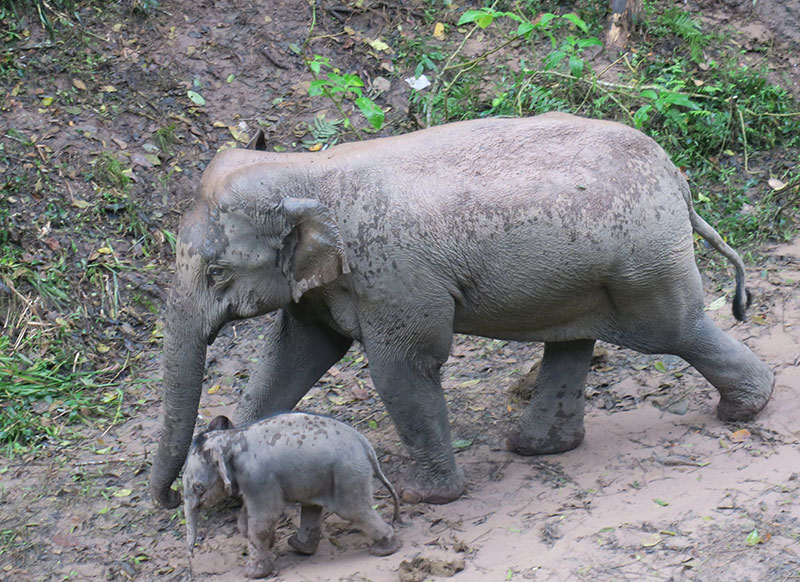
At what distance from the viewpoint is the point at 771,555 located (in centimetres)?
480

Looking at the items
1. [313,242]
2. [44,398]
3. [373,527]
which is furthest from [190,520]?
[44,398]

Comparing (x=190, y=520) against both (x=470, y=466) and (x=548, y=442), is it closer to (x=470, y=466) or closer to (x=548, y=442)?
(x=470, y=466)

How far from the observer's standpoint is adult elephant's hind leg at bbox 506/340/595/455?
242 inches

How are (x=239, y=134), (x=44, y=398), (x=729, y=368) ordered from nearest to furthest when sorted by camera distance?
(x=729, y=368), (x=44, y=398), (x=239, y=134)

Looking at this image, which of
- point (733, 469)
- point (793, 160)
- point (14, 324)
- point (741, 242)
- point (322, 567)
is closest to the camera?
point (322, 567)

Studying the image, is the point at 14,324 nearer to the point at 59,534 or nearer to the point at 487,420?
the point at 59,534

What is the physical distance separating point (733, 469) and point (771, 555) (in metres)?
0.92

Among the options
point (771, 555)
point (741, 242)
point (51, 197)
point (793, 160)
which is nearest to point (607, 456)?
point (771, 555)

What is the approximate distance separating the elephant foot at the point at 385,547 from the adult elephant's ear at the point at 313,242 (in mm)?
1317

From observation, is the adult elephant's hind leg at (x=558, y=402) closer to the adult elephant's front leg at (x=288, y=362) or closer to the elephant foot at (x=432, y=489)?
the elephant foot at (x=432, y=489)

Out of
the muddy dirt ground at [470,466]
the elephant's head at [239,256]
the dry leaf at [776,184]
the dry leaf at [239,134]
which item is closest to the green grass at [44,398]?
the muddy dirt ground at [470,466]

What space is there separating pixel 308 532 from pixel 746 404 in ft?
8.55

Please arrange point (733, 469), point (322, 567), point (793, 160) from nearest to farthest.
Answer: point (322, 567), point (733, 469), point (793, 160)

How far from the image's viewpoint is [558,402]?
6.16m
